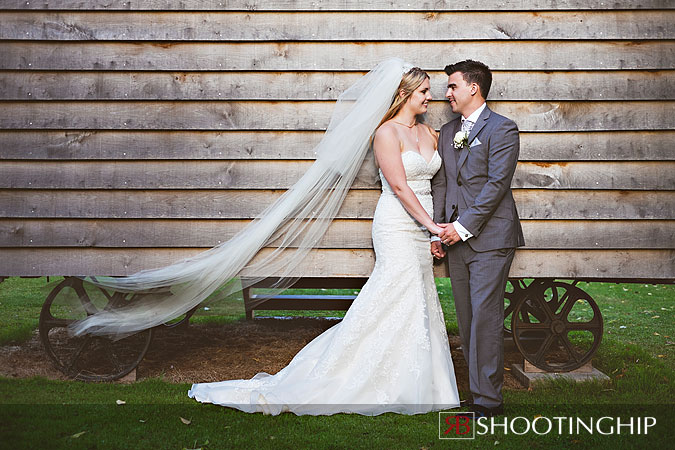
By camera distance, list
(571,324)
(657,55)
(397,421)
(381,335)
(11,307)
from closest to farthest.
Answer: (397,421), (381,335), (657,55), (571,324), (11,307)

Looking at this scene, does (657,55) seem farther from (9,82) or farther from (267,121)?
(9,82)

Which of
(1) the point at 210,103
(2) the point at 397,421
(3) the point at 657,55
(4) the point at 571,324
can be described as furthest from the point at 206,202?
(3) the point at 657,55

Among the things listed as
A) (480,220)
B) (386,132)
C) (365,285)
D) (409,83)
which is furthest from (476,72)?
(365,285)

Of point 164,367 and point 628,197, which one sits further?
point 164,367

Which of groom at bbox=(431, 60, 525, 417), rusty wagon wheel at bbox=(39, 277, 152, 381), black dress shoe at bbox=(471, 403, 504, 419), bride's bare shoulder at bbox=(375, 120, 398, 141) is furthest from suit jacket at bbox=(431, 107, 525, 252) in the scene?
rusty wagon wheel at bbox=(39, 277, 152, 381)

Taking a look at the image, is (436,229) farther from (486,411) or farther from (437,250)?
(486,411)

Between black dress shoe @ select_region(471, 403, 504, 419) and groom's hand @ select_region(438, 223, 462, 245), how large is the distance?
1131mm

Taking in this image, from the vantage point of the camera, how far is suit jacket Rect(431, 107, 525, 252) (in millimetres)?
4066

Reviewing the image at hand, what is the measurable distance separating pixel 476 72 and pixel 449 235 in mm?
1195

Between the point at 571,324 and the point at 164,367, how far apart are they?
3.60 meters

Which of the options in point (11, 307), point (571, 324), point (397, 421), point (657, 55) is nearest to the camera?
point (397, 421)

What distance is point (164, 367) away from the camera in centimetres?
534

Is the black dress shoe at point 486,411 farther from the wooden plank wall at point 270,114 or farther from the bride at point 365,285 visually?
the wooden plank wall at point 270,114

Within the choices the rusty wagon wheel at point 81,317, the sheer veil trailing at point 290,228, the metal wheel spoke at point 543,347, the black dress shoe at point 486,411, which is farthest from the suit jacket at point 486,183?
the rusty wagon wheel at point 81,317
